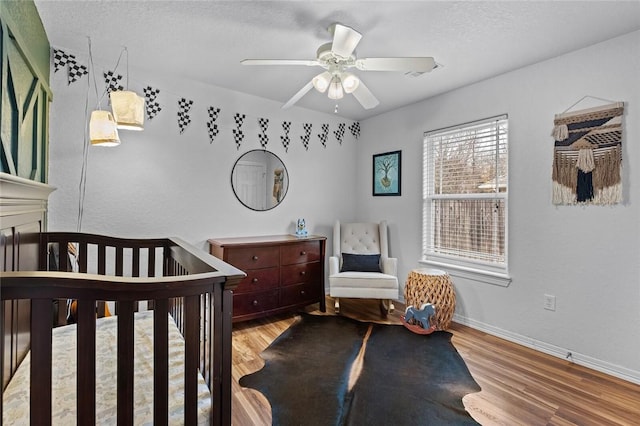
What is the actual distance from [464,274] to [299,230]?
1780mm

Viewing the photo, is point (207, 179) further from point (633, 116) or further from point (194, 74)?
point (633, 116)

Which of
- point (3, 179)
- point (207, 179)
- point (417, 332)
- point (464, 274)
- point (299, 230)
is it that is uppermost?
point (207, 179)

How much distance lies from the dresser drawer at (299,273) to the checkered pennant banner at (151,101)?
1.86 meters

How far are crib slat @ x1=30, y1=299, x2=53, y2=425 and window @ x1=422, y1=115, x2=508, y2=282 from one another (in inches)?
122

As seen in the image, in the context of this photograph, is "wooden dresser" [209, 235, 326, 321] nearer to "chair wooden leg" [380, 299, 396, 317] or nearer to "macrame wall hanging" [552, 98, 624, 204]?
"chair wooden leg" [380, 299, 396, 317]

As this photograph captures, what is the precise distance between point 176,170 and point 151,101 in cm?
63

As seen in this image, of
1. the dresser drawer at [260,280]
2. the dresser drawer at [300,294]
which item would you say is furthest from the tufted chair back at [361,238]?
A: the dresser drawer at [260,280]

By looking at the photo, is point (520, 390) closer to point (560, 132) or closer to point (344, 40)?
point (560, 132)

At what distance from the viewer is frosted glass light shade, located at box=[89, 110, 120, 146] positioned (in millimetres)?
2113

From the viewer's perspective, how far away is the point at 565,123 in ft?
A: 7.98

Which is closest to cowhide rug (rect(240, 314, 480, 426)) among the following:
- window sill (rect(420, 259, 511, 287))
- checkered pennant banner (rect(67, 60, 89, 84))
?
window sill (rect(420, 259, 511, 287))

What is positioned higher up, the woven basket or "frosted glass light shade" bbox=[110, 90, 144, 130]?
"frosted glass light shade" bbox=[110, 90, 144, 130]

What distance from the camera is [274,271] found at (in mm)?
3160

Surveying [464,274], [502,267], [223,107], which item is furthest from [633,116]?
[223,107]
